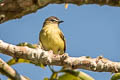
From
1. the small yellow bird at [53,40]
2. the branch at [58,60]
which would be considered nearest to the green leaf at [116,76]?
the branch at [58,60]

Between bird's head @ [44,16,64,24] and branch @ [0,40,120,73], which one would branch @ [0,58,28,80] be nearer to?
branch @ [0,40,120,73]

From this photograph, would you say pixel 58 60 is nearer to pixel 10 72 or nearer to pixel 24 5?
pixel 10 72

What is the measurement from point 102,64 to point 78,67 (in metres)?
0.25

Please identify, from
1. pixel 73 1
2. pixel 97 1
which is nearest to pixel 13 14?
pixel 73 1

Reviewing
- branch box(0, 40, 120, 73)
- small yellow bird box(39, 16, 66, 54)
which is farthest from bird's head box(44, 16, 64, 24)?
branch box(0, 40, 120, 73)

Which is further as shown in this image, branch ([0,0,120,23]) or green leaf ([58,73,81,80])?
green leaf ([58,73,81,80])

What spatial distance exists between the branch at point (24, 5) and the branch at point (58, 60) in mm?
534

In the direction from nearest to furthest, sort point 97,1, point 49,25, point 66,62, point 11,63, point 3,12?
point 97,1 → point 3,12 → point 66,62 → point 11,63 → point 49,25

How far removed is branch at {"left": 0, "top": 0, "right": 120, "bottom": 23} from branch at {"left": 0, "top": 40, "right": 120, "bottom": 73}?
21.0 inches

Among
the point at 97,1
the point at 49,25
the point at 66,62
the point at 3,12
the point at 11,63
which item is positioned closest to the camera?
the point at 97,1

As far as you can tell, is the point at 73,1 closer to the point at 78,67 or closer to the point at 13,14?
the point at 13,14

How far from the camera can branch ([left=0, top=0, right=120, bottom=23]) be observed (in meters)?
2.60

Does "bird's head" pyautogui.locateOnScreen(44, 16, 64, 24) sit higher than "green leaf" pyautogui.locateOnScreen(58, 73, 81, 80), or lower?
lower

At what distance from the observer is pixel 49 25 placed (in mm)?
8477
